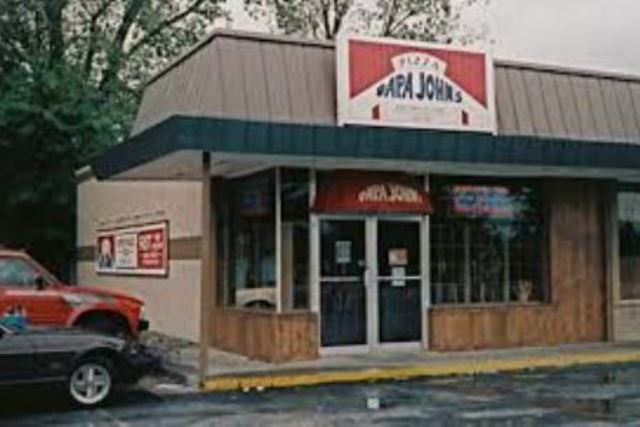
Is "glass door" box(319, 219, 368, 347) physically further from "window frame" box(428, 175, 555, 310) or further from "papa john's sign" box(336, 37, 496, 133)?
"papa john's sign" box(336, 37, 496, 133)

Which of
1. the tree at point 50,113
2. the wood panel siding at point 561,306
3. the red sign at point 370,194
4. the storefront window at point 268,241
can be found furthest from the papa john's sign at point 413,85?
the tree at point 50,113

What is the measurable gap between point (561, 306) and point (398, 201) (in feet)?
12.6

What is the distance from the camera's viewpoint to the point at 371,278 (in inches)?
663

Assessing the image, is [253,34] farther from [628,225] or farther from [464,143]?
[628,225]

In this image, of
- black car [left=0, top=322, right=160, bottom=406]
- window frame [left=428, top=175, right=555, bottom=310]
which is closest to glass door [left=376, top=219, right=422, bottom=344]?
window frame [left=428, top=175, right=555, bottom=310]

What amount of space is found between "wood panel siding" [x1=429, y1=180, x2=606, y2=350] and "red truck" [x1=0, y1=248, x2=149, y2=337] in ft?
17.5

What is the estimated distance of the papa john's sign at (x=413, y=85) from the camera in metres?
16.3

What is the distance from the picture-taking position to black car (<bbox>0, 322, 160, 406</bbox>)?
37.8ft

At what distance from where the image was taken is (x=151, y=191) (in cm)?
2197

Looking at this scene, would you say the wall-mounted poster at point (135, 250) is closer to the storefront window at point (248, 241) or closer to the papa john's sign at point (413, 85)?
the storefront window at point (248, 241)

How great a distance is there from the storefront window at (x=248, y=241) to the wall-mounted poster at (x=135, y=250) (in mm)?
3084

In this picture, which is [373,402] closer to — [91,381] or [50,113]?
[91,381]

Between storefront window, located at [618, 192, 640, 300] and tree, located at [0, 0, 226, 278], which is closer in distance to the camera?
storefront window, located at [618, 192, 640, 300]

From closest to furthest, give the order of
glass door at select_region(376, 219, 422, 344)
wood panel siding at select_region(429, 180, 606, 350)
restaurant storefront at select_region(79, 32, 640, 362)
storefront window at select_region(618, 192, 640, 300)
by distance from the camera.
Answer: restaurant storefront at select_region(79, 32, 640, 362)
glass door at select_region(376, 219, 422, 344)
wood panel siding at select_region(429, 180, 606, 350)
storefront window at select_region(618, 192, 640, 300)
